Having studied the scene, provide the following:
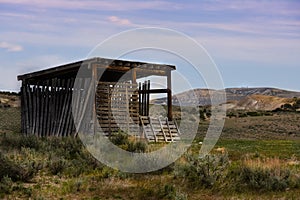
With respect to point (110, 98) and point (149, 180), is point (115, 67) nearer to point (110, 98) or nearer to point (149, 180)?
point (110, 98)

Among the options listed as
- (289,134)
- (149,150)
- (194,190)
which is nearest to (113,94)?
(149,150)

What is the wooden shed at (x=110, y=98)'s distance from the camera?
16.7 m

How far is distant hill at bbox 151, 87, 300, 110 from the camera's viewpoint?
1341 centimetres

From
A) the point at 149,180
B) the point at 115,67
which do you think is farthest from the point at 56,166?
the point at 115,67

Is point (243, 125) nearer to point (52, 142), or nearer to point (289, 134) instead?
point (289, 134)

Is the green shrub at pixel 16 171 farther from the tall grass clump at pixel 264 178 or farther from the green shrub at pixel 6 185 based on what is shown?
the tall grass clump at pixel 264 178

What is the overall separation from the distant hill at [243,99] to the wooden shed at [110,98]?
1198mm

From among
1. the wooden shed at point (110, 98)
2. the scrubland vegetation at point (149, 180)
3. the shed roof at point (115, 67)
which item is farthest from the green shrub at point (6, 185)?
the shed roof at point (115, 67)

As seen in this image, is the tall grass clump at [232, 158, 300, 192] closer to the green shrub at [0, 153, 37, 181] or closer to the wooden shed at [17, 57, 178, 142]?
the green shrub at [0, 153, 37, 181]

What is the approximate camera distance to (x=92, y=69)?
1594 centimetres

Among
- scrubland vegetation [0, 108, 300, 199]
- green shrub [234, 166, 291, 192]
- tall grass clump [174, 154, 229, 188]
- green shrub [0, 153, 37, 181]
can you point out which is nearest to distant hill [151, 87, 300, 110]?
tall grass clump [174, 154, 229, 188]

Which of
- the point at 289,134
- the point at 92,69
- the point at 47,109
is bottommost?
the point at 289,134

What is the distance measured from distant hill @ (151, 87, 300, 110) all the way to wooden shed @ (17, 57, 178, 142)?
1198mm

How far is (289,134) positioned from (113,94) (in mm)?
18317
